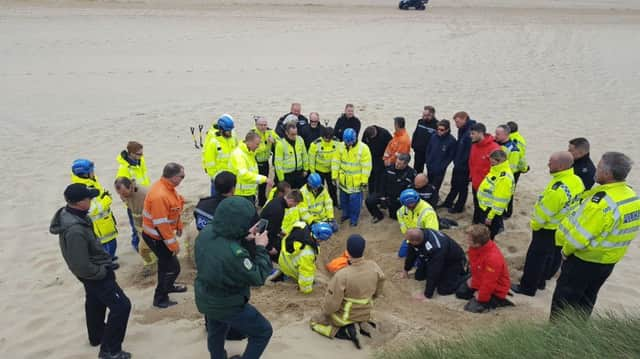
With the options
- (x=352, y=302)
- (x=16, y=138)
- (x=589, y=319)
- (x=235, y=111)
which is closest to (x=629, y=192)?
(x=589, y=319)

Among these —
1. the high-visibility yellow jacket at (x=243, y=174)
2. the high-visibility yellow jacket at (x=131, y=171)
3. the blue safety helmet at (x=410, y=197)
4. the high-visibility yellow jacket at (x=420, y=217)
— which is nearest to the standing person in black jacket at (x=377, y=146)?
the high-visibility yellow jacket at (x=420, y=217)

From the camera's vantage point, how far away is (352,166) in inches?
340

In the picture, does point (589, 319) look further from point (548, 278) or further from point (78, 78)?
point (78, 78)

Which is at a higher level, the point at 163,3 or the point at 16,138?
the point at 163,3

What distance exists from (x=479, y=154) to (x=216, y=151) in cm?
468

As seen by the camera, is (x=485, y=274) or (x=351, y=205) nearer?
(x=485, y=274)

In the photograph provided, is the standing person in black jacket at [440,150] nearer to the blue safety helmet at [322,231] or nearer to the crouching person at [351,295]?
the blue safety helmet at [322,231]

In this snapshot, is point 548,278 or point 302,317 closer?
point 302,317

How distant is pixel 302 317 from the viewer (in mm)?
6090

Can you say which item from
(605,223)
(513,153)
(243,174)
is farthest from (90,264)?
(513,153)

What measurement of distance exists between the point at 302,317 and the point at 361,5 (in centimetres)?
4705

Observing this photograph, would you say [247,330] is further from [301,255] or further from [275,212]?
[275,212]

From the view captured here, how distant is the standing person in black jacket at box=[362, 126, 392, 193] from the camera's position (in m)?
9.61

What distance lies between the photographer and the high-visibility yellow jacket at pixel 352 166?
8.66m
